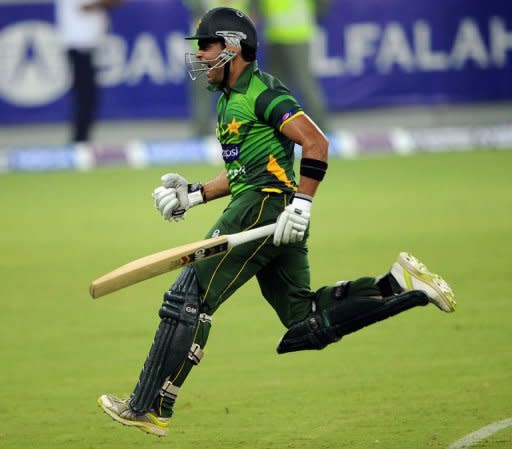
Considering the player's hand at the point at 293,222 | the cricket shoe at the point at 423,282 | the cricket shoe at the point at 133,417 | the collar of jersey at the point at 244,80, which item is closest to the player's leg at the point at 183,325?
the cricket shoe at the point at 133,417

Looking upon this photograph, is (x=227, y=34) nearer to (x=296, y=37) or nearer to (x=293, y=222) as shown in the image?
(x=293, y=222)

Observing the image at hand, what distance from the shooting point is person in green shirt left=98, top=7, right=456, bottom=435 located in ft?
21.0

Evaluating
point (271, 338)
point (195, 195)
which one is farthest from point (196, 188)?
point (271, 338)

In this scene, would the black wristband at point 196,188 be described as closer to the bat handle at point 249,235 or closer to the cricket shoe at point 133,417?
the bat handle at point 249,235

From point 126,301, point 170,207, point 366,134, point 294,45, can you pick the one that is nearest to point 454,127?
point 366,134

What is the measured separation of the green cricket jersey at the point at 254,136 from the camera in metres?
6.46

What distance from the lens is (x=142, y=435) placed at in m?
7.03

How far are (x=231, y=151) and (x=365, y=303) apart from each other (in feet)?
3.13

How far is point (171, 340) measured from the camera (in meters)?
6.40

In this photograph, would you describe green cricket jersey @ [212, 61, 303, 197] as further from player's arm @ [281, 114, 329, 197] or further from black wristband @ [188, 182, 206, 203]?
black wristband @ [188, 182, 206, 203]

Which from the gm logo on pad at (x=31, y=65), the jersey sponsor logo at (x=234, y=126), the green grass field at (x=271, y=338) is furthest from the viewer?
the gm logo on pad at (x=31, y=65)

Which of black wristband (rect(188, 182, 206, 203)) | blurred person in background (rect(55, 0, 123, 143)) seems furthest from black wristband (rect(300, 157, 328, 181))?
blurred person in background (rect(55, 0, 123, 143))

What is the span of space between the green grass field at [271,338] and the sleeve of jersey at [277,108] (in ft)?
4.98

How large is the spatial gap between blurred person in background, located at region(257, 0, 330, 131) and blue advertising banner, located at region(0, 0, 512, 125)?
1.14 meters
